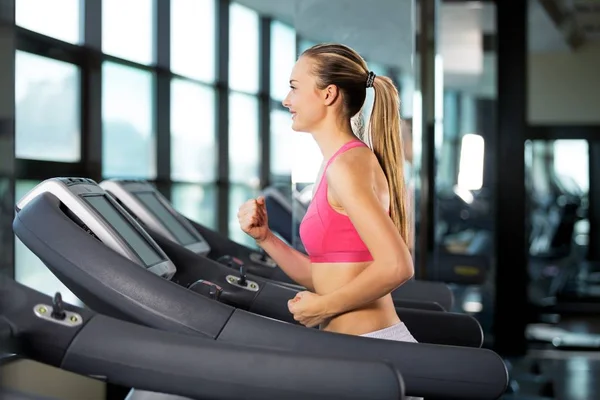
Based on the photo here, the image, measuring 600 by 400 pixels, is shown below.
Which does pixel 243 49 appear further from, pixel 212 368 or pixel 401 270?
pixel 212 368

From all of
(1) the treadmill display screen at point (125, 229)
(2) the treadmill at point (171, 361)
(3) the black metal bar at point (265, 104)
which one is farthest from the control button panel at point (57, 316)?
(3) the black metal bar at point (265, 104)

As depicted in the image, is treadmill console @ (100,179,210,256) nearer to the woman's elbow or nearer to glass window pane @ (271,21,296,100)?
Answer: the woman's elbow

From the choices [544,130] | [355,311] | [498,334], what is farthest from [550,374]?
[355,311]

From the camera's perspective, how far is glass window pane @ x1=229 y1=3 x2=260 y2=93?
7.46 metres

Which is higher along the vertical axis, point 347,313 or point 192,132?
point 192,132

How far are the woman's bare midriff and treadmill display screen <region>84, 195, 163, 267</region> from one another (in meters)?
0.47

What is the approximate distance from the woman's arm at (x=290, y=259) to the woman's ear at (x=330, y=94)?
0.32 meters

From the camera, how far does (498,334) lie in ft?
22.5

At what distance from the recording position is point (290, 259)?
2135mm

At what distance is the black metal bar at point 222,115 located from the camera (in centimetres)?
723

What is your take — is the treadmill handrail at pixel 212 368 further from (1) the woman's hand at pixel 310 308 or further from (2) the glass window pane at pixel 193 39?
(2) the glass window pane at pixel 193 39

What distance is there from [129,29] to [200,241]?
270 centimetres

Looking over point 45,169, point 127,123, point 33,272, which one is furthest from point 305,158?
point 127,123

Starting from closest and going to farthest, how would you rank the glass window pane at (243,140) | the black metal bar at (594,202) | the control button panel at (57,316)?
the control button panel at (57,316), the black metal bar at (594,202), the glass window pane at (243,140)
